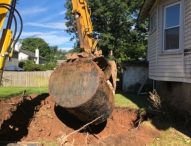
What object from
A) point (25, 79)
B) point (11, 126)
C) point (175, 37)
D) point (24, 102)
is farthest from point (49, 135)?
point (25, 79)

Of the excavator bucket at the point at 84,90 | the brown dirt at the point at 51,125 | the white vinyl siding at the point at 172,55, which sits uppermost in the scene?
the white vinyl siding at the point at 172,55

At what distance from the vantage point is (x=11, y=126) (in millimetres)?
15633

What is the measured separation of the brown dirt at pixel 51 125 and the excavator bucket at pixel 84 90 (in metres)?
0.96

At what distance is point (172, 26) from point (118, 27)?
31181 mm

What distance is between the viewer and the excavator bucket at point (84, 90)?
44.4ft

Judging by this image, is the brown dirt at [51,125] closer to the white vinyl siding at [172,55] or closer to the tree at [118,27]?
the white vinyl siding at [172,55]

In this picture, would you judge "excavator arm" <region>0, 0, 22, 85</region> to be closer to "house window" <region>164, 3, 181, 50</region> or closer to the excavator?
the excavator

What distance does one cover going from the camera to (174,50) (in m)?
15.7

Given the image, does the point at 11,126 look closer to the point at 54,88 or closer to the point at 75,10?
the point at 54,88

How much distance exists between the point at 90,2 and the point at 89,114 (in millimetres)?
33657

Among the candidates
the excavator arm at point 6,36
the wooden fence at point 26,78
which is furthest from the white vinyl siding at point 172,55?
the wooden fence at point 26,78

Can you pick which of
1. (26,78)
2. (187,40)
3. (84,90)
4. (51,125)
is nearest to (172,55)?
(187,40)

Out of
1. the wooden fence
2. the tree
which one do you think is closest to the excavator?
the wooden fence

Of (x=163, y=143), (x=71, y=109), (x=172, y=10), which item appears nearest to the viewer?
(x=163, y=143)
